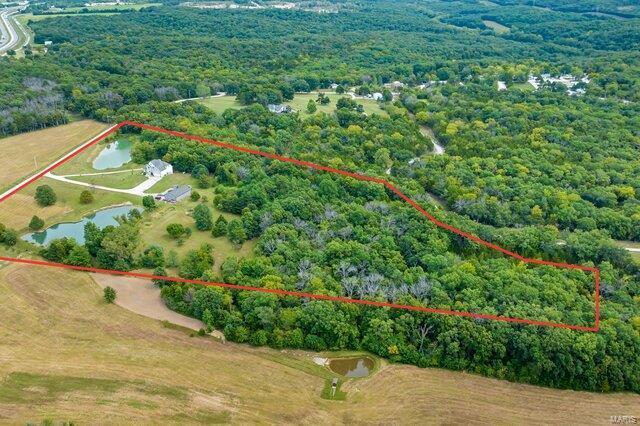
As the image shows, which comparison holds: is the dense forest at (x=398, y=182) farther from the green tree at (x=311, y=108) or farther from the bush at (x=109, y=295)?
the green tree at (x=311, y=108)

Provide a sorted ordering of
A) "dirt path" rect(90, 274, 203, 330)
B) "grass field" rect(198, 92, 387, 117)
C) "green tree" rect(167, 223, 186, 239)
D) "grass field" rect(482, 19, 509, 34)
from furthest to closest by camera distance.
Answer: "grass field" rect(482, 19, 509, 34)
"grass field" rect(198, 92, 387, 117)
"green tree" rect(167, 223, 186, 239)
"dirt path" rect(90, 274, 203, 330)

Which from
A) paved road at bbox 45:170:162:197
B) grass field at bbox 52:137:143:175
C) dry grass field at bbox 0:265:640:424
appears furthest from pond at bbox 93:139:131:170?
dry grass field at bbox 0:265:640:424

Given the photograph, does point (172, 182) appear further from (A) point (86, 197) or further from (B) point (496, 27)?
(B) point (496, 27)

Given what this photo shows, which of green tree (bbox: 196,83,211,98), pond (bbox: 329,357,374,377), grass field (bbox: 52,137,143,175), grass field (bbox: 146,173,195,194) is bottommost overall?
pond (bbox: 329,357,374,377)

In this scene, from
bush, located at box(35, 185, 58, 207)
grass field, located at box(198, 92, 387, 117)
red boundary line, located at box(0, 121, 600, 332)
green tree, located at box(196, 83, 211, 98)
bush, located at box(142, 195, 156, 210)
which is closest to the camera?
red boundary line, located at box(0, 121, 600, 332)

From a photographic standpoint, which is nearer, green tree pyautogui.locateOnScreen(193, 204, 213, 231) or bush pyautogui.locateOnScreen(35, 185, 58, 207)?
green tree pyautogui.locateOnScreen(193, 204, 213, 231)

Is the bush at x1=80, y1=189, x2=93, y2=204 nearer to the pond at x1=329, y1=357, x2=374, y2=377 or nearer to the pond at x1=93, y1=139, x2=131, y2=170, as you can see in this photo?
the pond at x1=93, y1=139, x2=131, y2=170
